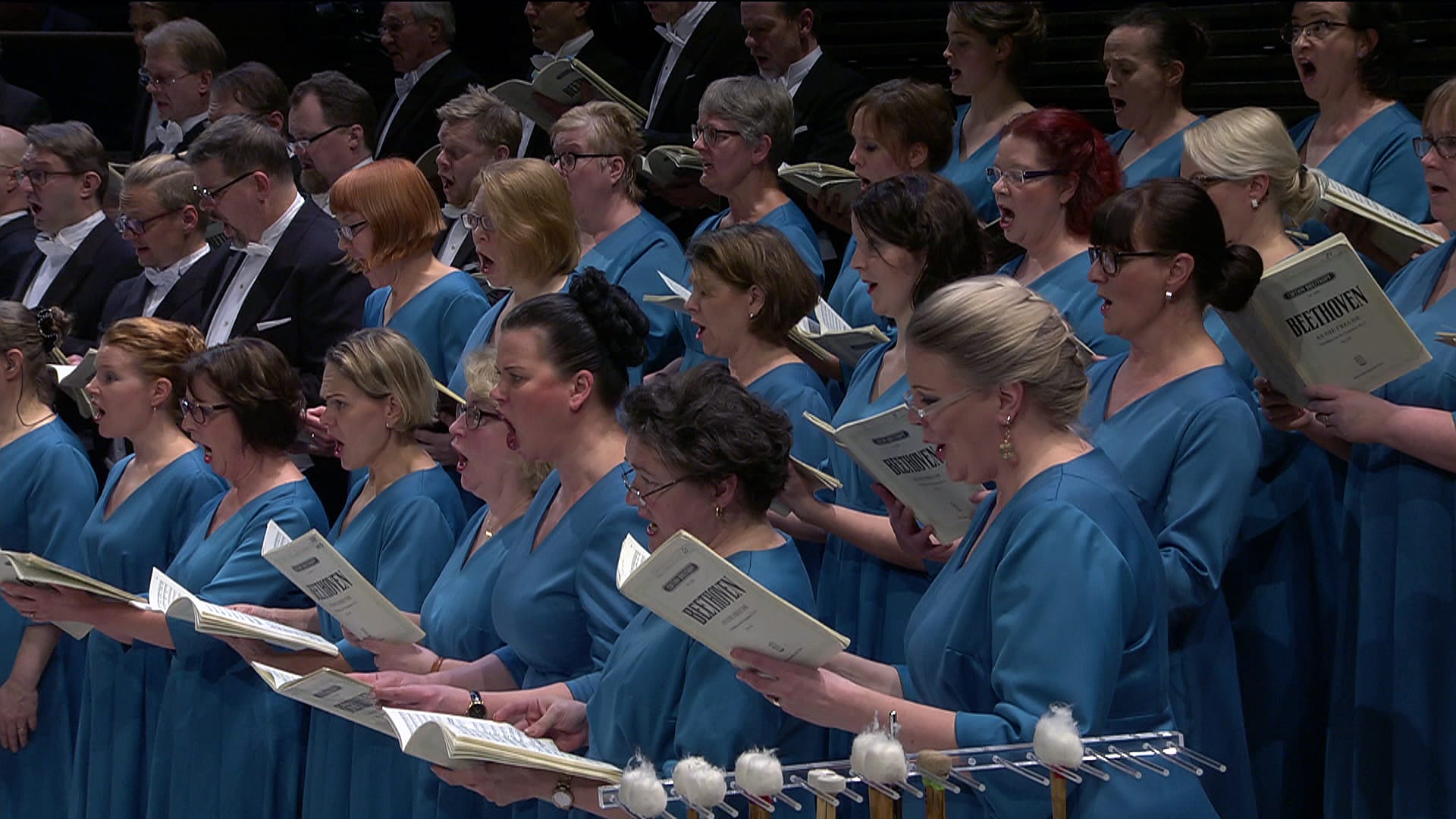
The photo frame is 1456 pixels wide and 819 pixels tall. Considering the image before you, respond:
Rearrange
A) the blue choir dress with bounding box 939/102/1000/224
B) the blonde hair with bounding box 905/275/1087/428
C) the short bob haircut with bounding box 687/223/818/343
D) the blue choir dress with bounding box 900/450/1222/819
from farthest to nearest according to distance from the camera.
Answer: the blue choir dress with bounding box 939/102/1000/224 → the short bob haircut with bounding box 687/223/818/343 → the blonde hair with bounding box 905/275/1087/428 → the blue choir dress with bounding box 900/450/1222/819

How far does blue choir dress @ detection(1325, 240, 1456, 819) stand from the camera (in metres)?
3.14

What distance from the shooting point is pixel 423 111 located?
6602mm

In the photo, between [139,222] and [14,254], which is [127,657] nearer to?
[139,222]

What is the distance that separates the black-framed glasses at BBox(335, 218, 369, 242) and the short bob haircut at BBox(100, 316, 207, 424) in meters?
0.54

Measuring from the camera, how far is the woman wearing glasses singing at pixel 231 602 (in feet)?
12.7

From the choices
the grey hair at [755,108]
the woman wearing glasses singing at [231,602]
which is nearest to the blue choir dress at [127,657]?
the woman wearing glasses singing at [231,602]

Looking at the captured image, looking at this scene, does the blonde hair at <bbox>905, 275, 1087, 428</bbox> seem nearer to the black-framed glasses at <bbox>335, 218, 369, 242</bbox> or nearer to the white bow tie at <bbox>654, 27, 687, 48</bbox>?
the black-framed glasses at <bbox>335, 218, 369, 242</bbox>

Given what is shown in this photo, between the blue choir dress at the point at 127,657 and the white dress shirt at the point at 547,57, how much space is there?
176 cm

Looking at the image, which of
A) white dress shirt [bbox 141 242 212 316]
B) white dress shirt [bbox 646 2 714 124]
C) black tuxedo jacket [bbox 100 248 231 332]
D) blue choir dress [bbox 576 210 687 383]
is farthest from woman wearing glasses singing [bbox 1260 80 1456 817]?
white dress shirt [bbox 141 242 212 316]

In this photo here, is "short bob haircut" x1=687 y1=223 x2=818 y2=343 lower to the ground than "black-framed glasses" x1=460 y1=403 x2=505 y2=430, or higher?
higher

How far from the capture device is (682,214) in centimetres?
596

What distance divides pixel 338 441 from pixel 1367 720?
2.18m

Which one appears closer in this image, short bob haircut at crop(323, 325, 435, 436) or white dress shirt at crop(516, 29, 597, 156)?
short bob haircut at crop(323, 325, 435, 436)

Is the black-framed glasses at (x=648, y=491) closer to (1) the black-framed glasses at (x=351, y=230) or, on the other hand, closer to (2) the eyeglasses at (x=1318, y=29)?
(1) the black-framed glasses at (x=351, y=230)
